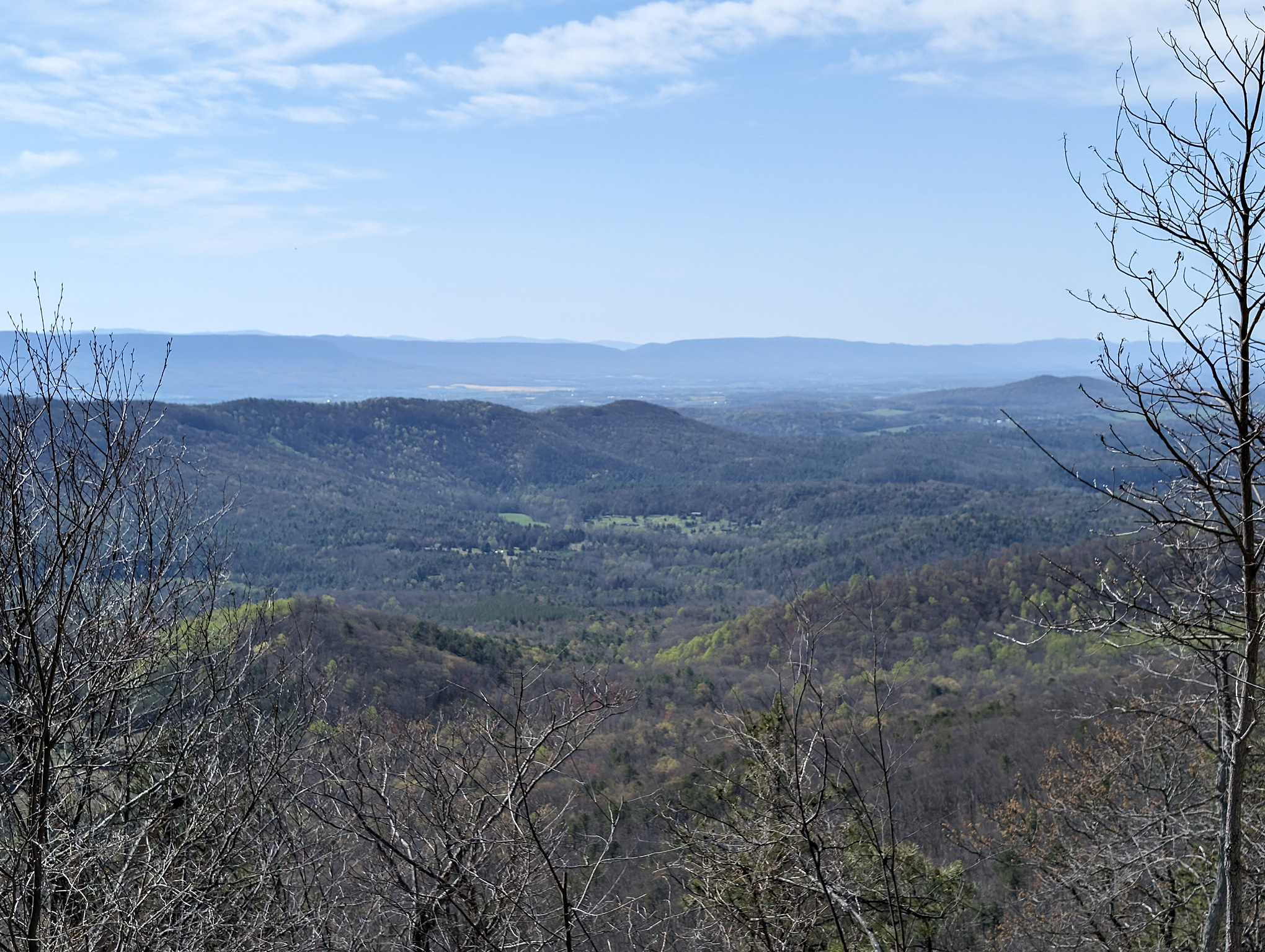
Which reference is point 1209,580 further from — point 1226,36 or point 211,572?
point 211,572

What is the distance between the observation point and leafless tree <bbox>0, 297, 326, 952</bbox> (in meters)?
5.65

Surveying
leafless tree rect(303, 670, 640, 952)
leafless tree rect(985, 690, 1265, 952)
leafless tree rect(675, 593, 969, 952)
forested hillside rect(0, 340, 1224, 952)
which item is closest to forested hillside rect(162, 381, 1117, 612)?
forested hillside rect(0, 340, 1224, 952)

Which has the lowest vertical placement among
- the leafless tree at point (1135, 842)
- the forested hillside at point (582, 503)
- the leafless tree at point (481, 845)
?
the forested hillside at point (582, 503)

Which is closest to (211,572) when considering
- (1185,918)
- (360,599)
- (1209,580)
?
(1209,580)

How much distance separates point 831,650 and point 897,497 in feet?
251

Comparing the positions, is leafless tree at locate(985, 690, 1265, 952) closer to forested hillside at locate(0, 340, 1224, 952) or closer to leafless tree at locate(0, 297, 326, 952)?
forested hillside at locate(0, 340, 1224, 952)

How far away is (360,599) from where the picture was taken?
8788cm

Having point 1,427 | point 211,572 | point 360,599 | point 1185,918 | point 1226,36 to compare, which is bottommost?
point 360,599

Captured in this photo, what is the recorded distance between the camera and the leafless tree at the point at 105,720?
565 centimetres

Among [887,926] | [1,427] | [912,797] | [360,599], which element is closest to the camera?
[1,427]

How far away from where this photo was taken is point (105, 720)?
7.86 meters

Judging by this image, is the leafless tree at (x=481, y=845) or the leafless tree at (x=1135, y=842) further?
the leafless tree at (x=1135, y=842)

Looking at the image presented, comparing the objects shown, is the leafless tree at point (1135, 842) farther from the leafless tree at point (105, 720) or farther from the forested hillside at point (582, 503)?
the forested hillside at point (582, 503)

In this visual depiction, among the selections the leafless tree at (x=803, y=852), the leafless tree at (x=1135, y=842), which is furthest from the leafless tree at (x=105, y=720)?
the leafless tree at (x=1135, y=842)
